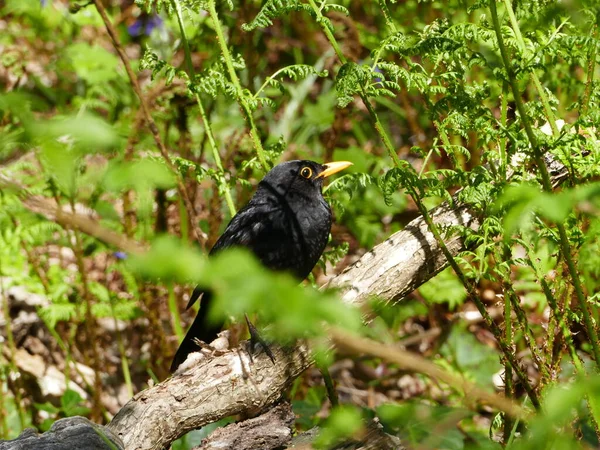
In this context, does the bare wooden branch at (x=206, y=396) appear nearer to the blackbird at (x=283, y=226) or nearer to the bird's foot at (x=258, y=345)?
the bird's foot at (x=258, y=345)

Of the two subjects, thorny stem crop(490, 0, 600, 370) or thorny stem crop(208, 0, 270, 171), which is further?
thorny stem crop(208, 0, 270, 171)

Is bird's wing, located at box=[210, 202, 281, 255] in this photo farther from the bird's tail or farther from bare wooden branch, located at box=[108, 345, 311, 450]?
bare wooden branch, located at box=[108, 345, 311, 450]

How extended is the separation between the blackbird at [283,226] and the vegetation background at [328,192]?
0.50 feet

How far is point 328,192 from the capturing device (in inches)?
150

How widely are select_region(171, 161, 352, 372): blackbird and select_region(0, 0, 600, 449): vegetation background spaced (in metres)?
0.15

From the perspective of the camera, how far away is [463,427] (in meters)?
4.48

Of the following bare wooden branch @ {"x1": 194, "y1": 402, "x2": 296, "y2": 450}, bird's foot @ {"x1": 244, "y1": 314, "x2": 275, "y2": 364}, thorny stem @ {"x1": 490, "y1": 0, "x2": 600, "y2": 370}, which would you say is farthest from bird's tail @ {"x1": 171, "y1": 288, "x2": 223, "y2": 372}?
thorny stem @ {"x1": 490, "y1": 0, "x2": 600, "y2": 370}

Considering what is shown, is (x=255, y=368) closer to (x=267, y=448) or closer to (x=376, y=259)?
(x=267, y=448)

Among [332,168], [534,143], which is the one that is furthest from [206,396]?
[534,143]

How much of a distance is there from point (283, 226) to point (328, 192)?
33cm

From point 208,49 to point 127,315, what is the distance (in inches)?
99.0

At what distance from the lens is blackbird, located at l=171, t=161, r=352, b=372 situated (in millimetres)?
3564

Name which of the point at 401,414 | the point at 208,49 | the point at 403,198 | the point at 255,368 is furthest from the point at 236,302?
the point at 208,49

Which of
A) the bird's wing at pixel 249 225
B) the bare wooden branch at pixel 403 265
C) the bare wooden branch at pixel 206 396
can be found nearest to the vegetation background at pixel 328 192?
the bare wooden branch at pixel 403 265
